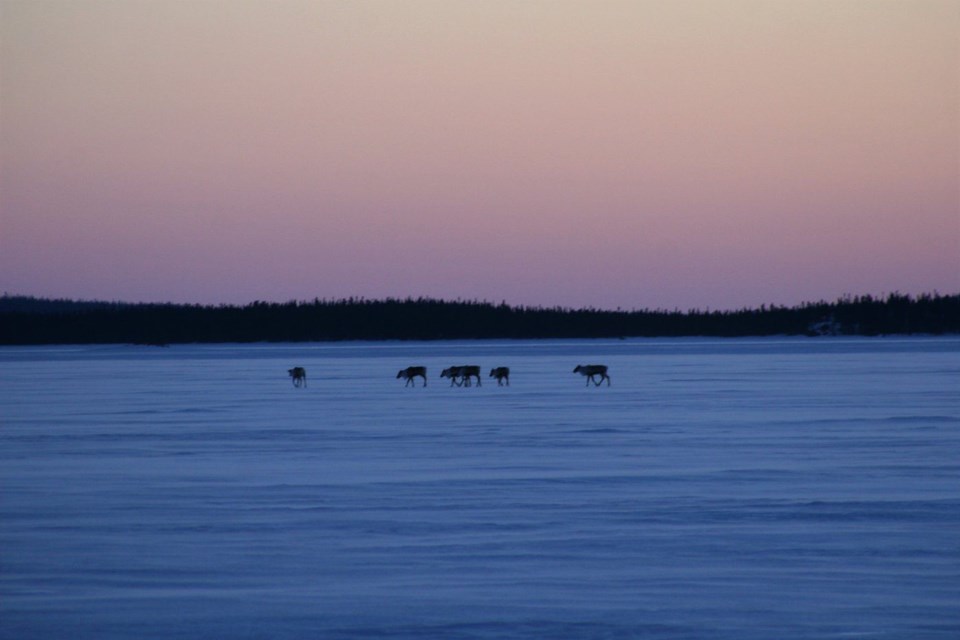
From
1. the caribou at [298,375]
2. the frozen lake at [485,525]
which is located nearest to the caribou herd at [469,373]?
the caribou at [298,375]

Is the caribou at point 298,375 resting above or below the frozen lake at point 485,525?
above

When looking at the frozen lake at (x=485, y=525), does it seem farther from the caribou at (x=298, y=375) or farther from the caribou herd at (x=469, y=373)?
the caribou at (x=298, y=375)

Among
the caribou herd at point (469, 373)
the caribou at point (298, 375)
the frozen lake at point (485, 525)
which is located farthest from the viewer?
the caribou at point (298, 375)

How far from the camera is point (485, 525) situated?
898 centimetres

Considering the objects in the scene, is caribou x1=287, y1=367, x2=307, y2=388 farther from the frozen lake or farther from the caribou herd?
the frozen lake

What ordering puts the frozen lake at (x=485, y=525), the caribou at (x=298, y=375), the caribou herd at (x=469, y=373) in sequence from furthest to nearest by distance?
the caribou at (x=298, y=375)
the caribou herd at (x=469, y=373)
the frozen lake at (x=485, y=525)

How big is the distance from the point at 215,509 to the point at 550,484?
2.72 metres

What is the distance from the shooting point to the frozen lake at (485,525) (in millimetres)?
6457

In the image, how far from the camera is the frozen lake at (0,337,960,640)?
6.46 metres

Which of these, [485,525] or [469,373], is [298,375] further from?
[485,525]

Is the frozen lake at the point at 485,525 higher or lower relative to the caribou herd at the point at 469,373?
lower

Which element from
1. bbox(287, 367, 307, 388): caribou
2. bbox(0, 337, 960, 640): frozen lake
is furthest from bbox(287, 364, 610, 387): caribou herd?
bbox(0, 337, 960, 640): frozen lake

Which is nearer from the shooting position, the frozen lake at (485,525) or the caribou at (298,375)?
the frozen lake at (485,525)

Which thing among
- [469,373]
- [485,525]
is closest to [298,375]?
[469,373]
